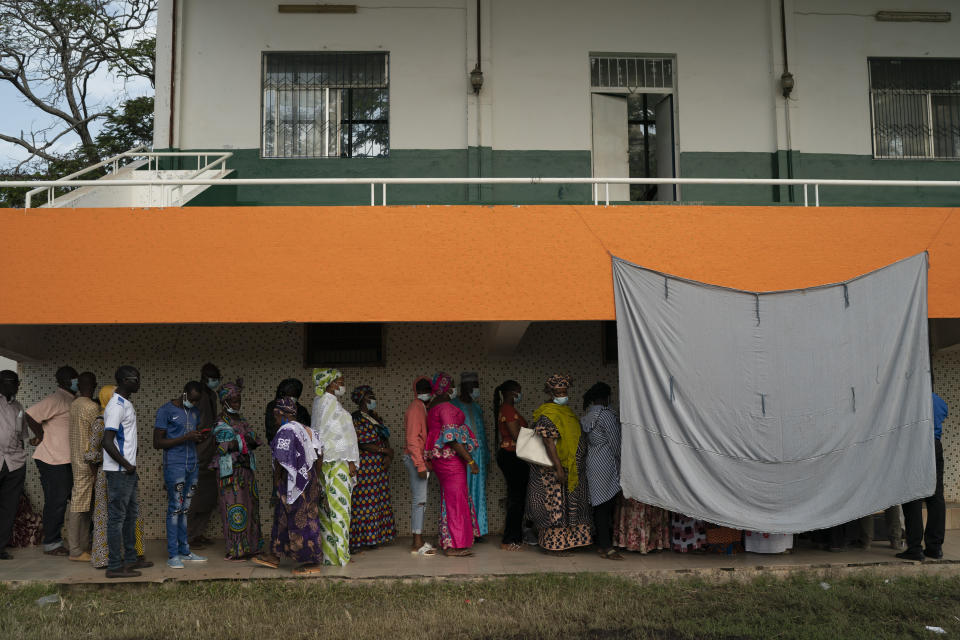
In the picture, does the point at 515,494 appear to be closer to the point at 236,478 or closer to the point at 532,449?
the point at 532,449

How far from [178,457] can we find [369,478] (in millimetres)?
1695

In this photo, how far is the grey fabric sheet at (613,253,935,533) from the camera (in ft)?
24.4

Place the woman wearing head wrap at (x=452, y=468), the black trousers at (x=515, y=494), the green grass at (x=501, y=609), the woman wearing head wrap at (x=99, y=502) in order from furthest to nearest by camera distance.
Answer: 1. the black trousers at (x=515, y=494)
2. the woman wearing head wrap at (x=452, y=468)
3. the woman wearing head wrap at (x=99, y=502)
4. the green grass at (x=501, y=609)

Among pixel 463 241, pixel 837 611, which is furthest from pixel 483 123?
pixel 837 611

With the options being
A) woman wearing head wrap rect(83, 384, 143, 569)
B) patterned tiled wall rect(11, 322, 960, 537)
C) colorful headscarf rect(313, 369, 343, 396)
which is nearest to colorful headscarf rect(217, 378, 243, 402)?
colorful headscarf rect(313, 369, 343, 396)

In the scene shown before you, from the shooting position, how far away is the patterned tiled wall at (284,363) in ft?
30.5

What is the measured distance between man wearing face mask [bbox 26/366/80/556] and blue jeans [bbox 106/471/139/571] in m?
1.17

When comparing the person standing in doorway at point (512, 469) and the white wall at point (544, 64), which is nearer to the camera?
the person standing in doorway at point (512, 469)

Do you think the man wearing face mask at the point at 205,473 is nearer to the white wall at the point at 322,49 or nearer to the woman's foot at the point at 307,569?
the woman's foot at the point at 307,569

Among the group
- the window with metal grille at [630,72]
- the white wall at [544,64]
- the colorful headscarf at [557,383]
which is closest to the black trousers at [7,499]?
the white wall at [544,64]

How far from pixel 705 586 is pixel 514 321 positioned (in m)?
2.63

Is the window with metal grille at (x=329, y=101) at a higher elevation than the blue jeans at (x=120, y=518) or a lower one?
higher

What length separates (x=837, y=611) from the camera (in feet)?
21.0

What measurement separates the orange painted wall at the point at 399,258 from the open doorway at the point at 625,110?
2.83 meters
